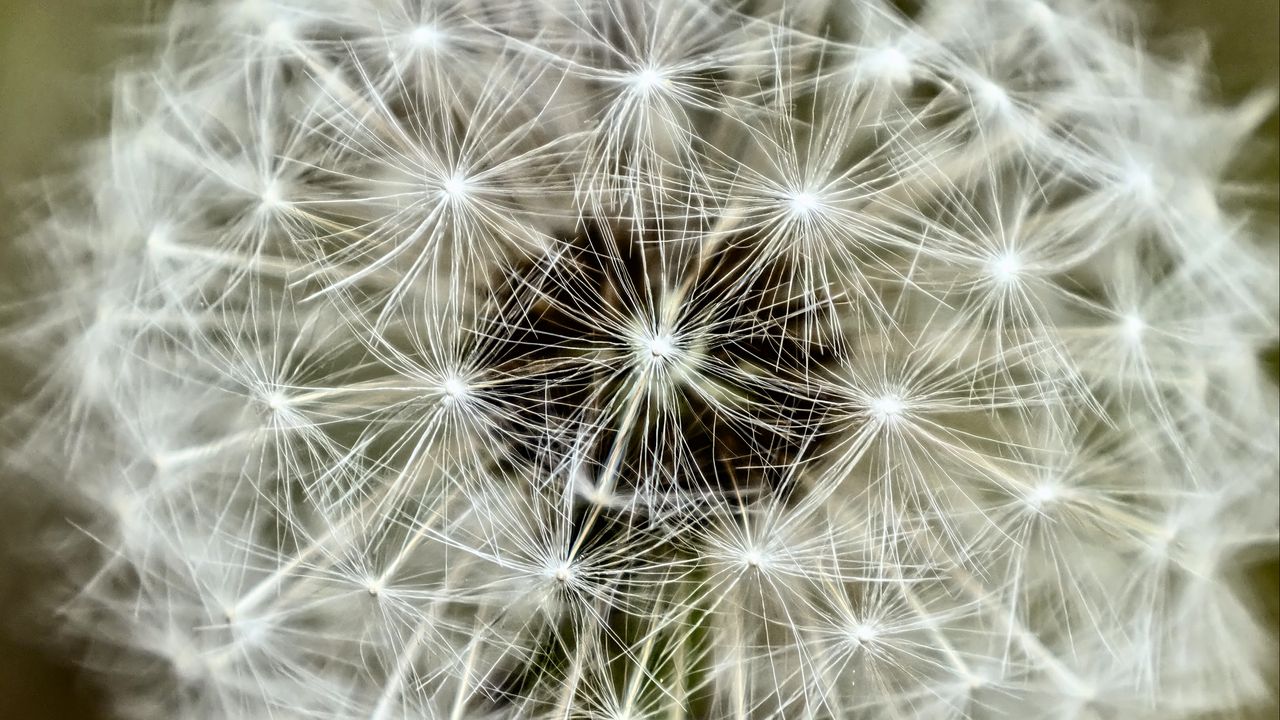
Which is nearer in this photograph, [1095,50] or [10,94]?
[1095,50]

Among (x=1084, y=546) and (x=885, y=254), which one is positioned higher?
(x=885, y=254)

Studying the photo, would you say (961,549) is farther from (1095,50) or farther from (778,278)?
(1095,50)

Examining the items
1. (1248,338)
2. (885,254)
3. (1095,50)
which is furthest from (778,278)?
(1248,338)

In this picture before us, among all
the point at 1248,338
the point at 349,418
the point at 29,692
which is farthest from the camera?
the point at 29,692

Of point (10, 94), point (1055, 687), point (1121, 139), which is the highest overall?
point (10, 94)

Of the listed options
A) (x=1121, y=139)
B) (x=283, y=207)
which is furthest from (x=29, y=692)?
(x=1121, y=139)

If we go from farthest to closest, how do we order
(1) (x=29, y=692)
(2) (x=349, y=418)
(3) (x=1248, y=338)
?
1. (1) (x=29, y=692)
2. (3) (x=1248, y=338)
3. (2) (x=349, y=418)
